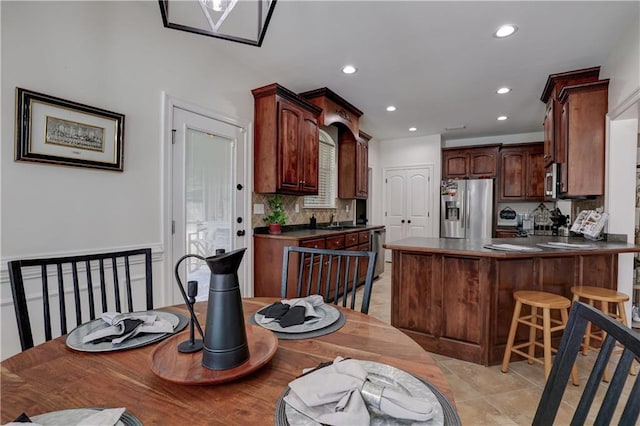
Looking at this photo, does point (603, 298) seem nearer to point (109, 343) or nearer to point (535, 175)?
point (109, 343)

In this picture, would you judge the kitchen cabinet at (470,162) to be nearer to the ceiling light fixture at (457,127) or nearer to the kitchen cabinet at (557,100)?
the ceiling light fixture at (457,127)

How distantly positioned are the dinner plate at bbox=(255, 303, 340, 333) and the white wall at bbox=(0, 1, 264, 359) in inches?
58.4

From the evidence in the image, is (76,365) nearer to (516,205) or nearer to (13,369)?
(13,369)

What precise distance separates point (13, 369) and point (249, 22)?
257 centimetres

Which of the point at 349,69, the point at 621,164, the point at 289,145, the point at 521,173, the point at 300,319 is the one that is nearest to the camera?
the point at 300,319

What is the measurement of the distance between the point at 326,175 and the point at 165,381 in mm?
4235

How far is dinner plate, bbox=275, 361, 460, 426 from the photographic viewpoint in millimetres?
617

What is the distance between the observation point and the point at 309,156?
3744 millimetres

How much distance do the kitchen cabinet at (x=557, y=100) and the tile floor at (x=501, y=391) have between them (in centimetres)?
204

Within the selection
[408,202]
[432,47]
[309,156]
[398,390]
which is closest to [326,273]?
[309,156]

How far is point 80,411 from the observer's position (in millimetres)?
646

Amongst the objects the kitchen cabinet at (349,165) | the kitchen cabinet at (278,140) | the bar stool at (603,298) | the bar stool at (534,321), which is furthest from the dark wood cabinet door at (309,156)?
the bar stool at (603,298)

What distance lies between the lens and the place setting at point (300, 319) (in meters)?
1.07

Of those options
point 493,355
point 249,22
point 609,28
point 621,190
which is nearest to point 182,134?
point 249,22
